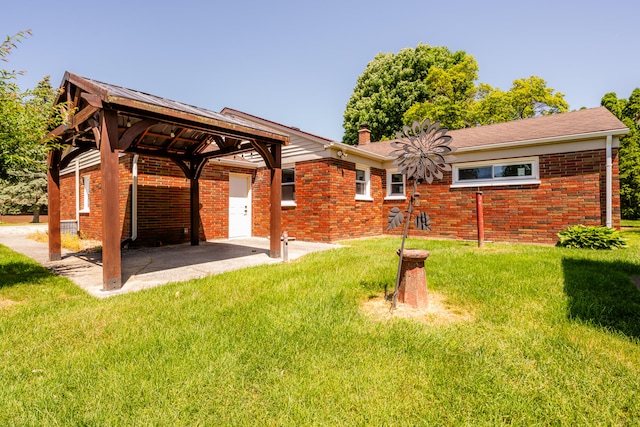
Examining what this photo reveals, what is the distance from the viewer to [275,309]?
3867 mm

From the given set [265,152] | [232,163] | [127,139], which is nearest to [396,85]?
[232,163]

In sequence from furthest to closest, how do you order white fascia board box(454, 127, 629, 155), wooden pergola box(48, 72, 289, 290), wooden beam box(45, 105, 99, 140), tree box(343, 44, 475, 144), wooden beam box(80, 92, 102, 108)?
tree box(343, 44, 475, 144) < white fascia board box(454, 127, 629, 155) < wooden beam box(45, 105, 99, 140) < wooden pergola box(48, 72, 289, 290) < wooden beam box(80, 92, 102, 108)

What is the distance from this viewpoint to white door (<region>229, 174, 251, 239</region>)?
12.3m

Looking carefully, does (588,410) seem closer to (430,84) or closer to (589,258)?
(589,258)

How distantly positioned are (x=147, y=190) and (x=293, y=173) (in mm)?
5062

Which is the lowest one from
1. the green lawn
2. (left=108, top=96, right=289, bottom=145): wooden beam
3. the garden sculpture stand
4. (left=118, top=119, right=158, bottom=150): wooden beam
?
the green lawn

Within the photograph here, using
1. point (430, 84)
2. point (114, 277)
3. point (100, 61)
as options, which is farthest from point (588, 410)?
point (430, 84)

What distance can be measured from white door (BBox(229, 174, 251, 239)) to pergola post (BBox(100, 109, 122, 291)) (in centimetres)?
725

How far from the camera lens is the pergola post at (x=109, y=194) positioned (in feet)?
15.8

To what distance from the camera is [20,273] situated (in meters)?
6.00

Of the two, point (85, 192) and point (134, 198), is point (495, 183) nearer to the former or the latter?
point (134, 198)

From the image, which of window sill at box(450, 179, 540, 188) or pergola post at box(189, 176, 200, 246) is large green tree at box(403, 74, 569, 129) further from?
pergola post at box(189, 176, 200, 246)

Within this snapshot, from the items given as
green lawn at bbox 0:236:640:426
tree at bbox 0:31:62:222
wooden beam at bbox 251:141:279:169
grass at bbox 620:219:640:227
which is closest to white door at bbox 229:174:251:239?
wooden beam at bbox 251:141:279:169

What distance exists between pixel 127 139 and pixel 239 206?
771cm
